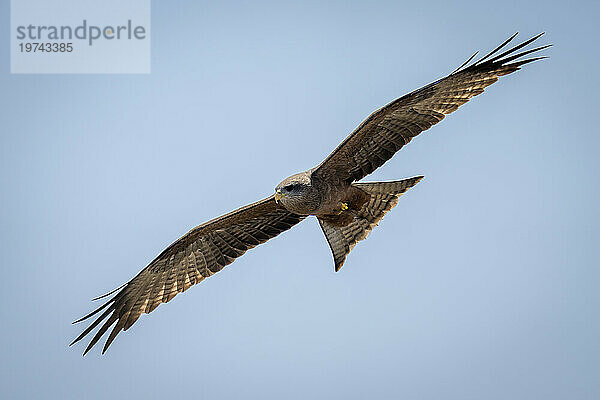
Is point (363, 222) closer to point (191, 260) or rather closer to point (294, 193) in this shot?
point (294, 193)

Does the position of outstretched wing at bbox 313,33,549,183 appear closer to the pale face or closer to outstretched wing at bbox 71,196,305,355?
the pale face

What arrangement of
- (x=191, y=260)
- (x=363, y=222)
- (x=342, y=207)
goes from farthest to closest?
(x=191, y=260)
(x=363, y=222)
(x=342, y=207)

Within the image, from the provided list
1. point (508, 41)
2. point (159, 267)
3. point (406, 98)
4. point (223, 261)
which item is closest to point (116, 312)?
point (159, 267)

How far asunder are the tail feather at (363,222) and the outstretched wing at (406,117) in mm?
379

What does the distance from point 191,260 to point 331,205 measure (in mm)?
1918

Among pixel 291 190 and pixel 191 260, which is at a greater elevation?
pixel 291 190

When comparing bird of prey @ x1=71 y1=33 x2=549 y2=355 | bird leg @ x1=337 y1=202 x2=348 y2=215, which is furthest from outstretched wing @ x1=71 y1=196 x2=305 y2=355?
bird leg @ x1=337 y1=202 x2=348 y2=215

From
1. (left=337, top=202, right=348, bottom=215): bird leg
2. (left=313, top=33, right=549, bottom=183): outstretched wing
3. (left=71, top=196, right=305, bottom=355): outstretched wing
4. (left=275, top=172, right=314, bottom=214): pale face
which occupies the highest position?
(left=313, top=33, right=549, bottom=183): outstretched wing

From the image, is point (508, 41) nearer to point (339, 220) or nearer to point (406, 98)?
point (406, 98)

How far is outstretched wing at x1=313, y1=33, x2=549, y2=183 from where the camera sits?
339 inches

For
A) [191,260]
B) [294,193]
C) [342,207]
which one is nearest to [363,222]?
[342,207]

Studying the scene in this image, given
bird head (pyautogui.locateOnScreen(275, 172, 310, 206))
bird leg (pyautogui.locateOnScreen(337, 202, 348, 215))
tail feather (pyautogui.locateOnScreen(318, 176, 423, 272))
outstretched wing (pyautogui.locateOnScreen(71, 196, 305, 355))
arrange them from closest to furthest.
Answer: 1. bird head (pyautogui.locateOnScreen(275, 172, 310, 206))
2. bird leg (pyautogui.locateOnScreen(337, 202, 348, 215))
3. tail feather (pyautogui.locateOnScreen(318, 176, 423, 272))
4. outstretched wing (pyautogui.locateOnScreen(71, 196, 305, 355))

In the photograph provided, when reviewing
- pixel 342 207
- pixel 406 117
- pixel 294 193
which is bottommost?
pixel 342 207

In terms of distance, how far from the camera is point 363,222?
962 cm
